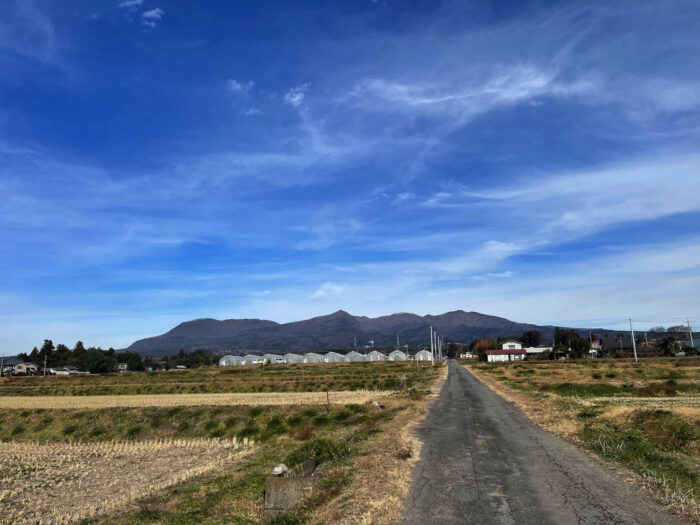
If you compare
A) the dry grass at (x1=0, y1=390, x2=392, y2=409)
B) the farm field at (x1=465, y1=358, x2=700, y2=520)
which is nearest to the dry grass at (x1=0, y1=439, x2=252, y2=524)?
the dry grass at (x1=0, y1=390, x2=392, y2=409)

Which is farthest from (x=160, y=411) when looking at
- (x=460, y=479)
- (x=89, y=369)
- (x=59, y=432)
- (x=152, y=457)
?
(x=89, y=369)

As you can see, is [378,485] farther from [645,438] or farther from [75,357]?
[75,357]

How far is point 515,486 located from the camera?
12148 millimetres

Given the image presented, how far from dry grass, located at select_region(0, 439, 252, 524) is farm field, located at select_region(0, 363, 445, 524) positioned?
0.23 feet

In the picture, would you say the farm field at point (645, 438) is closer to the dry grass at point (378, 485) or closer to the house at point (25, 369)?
the dry grass at point (378, 485)

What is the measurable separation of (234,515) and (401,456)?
593cm

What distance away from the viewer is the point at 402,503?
36.1 ft

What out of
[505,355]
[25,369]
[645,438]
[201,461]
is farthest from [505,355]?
[25,369]

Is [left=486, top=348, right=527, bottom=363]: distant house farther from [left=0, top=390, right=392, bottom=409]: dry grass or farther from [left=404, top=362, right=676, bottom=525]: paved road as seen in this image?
[left=404, top=362, right=676, bottom=525]: paved road

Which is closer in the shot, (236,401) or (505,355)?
(236,401)

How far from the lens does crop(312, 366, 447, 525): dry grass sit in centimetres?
1027

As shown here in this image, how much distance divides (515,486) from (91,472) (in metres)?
20.6

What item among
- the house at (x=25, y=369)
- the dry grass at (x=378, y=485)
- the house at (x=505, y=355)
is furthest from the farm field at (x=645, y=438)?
the house at (x=25, y=369)

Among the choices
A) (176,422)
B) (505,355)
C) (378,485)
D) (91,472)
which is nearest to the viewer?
(378,485)
